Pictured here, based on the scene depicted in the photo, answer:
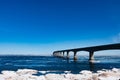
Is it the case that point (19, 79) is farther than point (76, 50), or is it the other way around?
point (76, 50)

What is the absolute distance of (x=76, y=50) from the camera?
12912 centimetres

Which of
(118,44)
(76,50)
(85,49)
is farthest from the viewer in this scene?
(76,50)

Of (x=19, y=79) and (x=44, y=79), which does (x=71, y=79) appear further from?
(x=19, y=79)

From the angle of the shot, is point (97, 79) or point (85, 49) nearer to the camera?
point (97, 79)

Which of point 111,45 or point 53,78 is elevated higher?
point 111,45

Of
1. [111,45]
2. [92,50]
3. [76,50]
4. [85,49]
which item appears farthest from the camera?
[76,50]

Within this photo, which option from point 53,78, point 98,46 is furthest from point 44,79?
point 98,46

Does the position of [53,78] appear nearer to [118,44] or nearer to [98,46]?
[118,44]

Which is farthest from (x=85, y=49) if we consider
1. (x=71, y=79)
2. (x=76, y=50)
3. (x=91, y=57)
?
(x=71, y=79)

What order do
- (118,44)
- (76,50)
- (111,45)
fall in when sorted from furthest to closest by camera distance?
(76,50), (111,45), (118,44)

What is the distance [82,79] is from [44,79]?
486cm

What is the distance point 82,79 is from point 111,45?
5090cm

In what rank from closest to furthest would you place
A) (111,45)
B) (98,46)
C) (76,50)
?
(111,45) < (98,46) < (76,50)

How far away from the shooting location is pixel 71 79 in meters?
31.1
